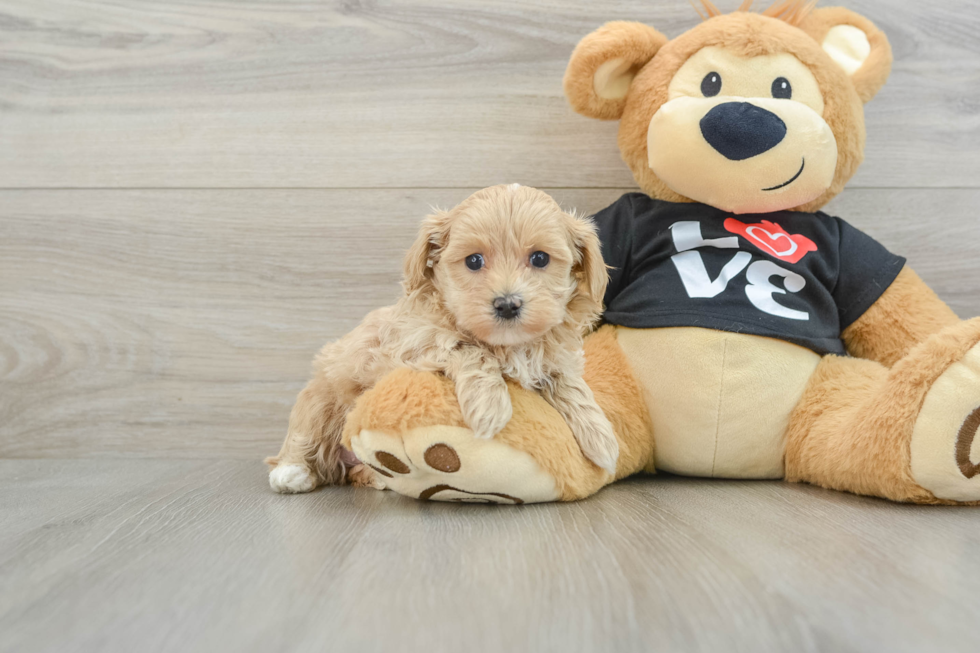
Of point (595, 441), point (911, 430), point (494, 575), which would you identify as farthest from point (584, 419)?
point (911, 430)

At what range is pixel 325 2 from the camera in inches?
49.5

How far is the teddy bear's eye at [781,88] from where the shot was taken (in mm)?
1006

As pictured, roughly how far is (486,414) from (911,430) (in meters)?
0.53

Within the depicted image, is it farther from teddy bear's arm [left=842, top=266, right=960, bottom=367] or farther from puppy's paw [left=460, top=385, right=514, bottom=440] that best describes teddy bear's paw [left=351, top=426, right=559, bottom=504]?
teddy bear's arm [left=842, top=266, right=960, bottom=367]

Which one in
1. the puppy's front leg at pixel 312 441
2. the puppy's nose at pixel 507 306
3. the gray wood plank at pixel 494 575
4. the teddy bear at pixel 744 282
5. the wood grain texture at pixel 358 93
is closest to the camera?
the gray wood plank at pixel 494 575

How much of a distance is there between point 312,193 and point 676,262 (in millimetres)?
699

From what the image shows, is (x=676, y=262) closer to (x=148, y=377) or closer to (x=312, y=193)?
(x=312, y=193)

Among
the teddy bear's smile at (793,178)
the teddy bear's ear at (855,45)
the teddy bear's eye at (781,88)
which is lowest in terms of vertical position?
the teddy bear's smile at (793,178)

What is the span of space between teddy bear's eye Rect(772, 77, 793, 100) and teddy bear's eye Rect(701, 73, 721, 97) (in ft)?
0.28

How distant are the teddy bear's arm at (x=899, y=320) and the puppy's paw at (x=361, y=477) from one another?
2.66 feet

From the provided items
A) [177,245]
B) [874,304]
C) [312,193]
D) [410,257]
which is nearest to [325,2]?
[312,193]

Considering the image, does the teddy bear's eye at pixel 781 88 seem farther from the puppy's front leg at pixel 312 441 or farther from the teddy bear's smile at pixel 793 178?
the puppy's front leg at pixel 312 441

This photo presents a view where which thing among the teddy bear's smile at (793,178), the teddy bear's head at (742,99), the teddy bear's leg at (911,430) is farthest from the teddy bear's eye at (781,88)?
the teddy bear's leg at (911,430)

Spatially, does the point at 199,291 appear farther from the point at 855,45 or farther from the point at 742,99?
the point at 855,45
